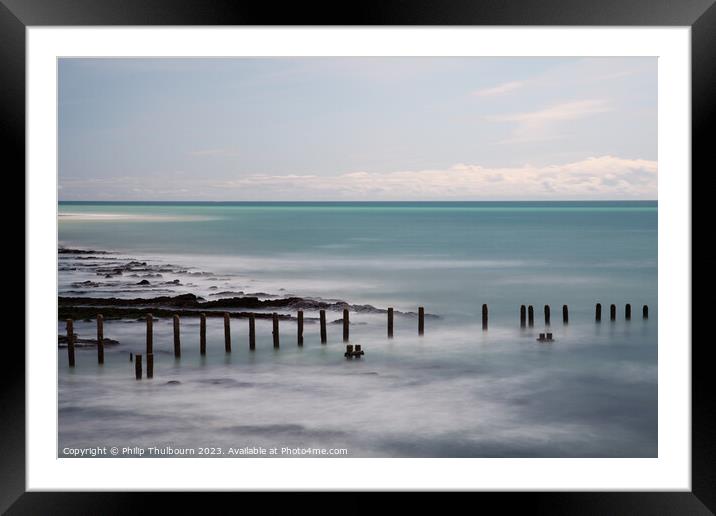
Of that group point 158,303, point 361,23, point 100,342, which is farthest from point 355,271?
point 361,23

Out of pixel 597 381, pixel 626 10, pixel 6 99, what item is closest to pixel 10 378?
pixel 6 99

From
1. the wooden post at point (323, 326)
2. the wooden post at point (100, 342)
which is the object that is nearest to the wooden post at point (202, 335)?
the wooden post at point (100, 342)

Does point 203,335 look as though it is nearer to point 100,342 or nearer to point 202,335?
point 202,335

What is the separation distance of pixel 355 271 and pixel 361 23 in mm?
14957

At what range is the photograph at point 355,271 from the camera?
6.04 m

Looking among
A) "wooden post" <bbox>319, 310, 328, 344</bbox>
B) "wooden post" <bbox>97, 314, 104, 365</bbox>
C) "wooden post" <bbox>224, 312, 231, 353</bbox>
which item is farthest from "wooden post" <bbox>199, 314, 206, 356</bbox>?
"wooden post" <bbox>319, 310, 328, 344</bbox>

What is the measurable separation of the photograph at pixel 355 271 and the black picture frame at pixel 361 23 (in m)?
0.51

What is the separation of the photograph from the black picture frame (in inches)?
20.1

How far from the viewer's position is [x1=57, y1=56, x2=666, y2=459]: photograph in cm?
604

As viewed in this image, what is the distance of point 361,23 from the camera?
2.14 meters

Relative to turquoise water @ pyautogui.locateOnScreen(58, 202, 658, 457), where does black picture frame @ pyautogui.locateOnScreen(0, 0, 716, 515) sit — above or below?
above

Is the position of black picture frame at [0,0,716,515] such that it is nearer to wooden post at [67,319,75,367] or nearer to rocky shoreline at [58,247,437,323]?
wooden post at [67,319,75,367]

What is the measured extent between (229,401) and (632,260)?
598 inches

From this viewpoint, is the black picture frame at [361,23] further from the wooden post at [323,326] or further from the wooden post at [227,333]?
the wooden post at [323,326]
